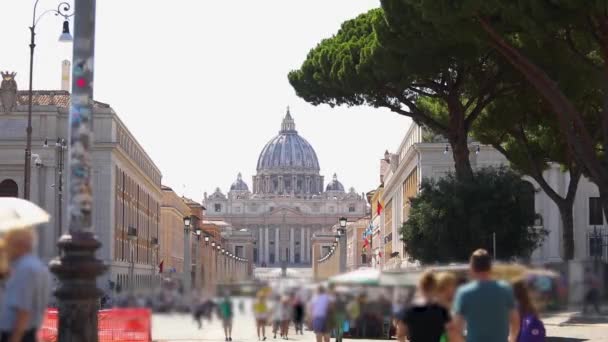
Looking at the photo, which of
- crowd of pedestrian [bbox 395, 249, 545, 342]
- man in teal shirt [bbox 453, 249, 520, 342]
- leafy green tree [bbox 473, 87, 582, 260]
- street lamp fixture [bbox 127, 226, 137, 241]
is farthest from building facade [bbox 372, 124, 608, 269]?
man in teal shirt [bbox 453, 249, 520, 342]

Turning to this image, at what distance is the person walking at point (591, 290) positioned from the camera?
25.9 ft

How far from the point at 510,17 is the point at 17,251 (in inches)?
645

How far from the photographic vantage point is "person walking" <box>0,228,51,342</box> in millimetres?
7660

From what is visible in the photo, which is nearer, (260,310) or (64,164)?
(260,310)

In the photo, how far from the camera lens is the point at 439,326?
8.49 m

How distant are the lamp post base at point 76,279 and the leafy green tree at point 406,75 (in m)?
16.0

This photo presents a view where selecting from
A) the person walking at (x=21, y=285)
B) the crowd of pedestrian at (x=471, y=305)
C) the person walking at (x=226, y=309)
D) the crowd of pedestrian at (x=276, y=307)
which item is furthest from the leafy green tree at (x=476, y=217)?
the person walking at (x=226, y=309)

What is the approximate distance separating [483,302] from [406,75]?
2428cm

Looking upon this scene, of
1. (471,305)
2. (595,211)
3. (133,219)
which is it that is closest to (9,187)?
(133,219)

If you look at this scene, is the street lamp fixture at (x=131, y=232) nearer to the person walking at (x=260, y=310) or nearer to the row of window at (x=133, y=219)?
the row of window at (x=133, y=219)

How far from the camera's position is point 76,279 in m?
13.0

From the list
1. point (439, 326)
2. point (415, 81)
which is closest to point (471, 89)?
point (415, 81)

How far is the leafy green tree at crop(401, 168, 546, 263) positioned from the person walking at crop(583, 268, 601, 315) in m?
31.2

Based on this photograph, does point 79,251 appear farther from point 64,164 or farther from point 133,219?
point 133,219
